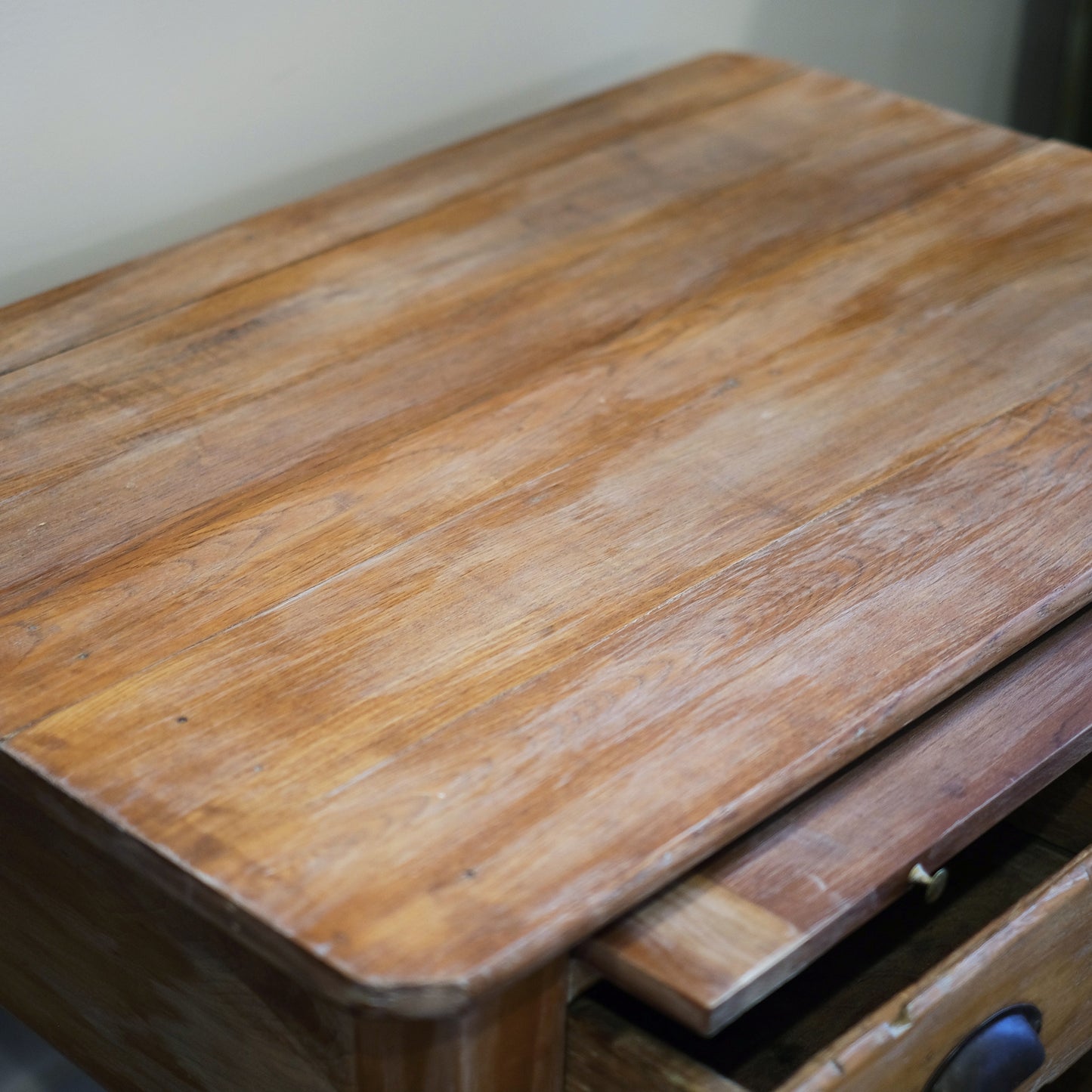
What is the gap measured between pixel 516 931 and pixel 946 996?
0.21 metres

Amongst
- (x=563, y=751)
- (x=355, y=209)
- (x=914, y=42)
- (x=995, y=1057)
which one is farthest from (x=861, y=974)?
(x=914, y=42)

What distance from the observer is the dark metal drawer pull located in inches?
25.8

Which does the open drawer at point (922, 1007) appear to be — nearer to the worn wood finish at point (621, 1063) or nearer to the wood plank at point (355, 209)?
the worn wood finish at point (621, 1063)

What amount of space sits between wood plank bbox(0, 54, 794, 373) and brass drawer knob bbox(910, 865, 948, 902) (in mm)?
596

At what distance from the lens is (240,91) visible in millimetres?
1093

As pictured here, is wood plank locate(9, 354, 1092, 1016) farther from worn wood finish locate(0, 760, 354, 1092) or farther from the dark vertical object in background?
the dark vertical object in background

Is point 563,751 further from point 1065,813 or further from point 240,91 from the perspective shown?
point 240,91

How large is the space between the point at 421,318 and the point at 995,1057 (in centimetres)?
54

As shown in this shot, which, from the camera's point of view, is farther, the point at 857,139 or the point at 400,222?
the point at 857,139

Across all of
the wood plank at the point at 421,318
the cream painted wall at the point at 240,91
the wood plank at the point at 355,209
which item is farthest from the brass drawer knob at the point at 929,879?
the cream painted wall at the point at 240,91

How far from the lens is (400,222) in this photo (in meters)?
1.04

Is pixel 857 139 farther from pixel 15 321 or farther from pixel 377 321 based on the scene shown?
pixel 15 321

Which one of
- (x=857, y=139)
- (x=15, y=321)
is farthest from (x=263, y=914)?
(x=857, y=139)

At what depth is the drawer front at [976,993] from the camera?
23.5 inches
